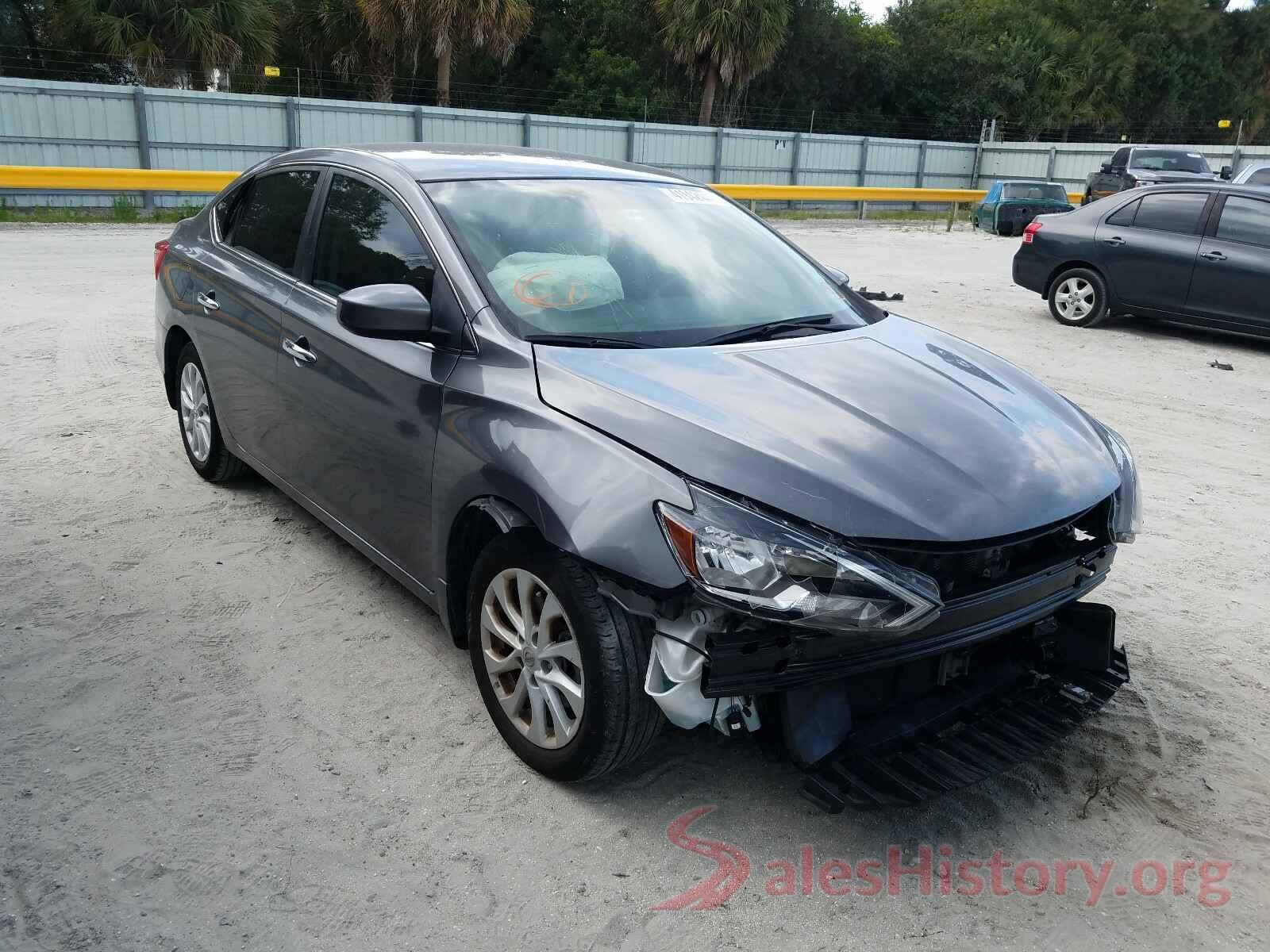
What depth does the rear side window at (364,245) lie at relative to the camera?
3585 mm

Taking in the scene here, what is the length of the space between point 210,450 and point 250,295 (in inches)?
42.9

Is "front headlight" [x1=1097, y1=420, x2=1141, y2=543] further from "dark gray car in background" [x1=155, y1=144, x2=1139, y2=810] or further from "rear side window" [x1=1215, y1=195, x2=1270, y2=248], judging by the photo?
"rear side window" [x1=1215, y1=195, x2=1270, y2=248]

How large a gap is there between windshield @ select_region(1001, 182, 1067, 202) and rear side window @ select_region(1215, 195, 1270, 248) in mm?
15929

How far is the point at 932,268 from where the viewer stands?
16.3 metres

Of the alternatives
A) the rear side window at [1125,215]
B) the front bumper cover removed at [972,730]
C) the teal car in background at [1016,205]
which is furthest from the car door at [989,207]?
the front bumper cover removed at [972,730]

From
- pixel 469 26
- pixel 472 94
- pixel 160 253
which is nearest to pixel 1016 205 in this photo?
pixel 469 26

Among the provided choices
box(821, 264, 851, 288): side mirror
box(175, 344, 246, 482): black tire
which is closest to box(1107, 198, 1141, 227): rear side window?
box(821, 264, 851, 288): side mirror

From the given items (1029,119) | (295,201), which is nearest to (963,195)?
(1029,119)

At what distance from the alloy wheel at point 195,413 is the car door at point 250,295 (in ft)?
0.66

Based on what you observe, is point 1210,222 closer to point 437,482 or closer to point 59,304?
point 437,482

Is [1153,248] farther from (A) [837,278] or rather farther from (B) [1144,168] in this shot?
(B) [1144,168]

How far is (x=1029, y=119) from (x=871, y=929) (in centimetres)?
5137

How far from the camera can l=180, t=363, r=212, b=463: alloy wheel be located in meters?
5.24

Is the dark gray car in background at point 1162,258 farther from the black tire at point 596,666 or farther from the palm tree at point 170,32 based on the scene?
the palm tree at point 170,32
